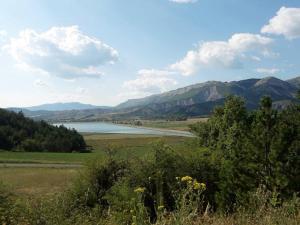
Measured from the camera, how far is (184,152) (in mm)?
31875

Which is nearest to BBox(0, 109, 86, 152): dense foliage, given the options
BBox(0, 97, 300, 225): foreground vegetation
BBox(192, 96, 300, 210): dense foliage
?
BBox(0, 97, 300, 225): foreground vegetation

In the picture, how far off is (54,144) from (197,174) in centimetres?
8828

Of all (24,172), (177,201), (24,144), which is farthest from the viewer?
(24,144)

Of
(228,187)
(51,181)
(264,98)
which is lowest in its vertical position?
(51,181)

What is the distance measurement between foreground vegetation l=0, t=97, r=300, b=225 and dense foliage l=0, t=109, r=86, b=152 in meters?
77.6

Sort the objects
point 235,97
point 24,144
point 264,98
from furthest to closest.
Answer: point 24,144 < point 235,97 < point 264,98

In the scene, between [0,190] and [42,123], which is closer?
[0,190]

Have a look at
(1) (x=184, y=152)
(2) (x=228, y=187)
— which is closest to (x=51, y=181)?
(1) (x=184, y=152)

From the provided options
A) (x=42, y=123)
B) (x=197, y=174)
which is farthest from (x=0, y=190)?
(x=42, y=123)

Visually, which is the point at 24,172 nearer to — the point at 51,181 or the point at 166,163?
the point at 51,181

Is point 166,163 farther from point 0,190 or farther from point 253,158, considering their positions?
point 0,190

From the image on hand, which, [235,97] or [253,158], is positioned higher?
[235,97]

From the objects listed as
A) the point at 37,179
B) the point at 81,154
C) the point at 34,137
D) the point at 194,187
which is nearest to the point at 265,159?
the point at 194,187

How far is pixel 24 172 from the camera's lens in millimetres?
54906
